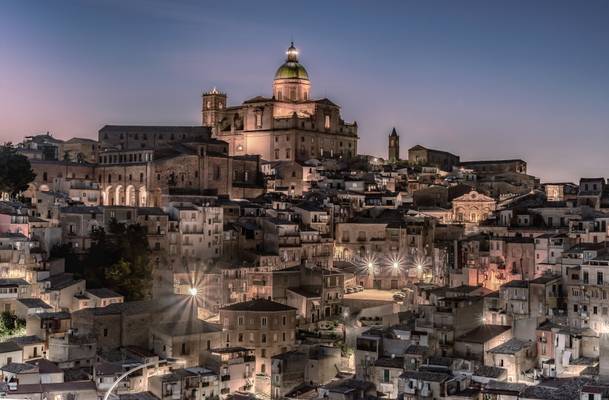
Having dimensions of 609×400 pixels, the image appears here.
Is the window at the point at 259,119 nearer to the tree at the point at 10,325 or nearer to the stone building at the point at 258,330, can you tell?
the stone building at the point at 258,330

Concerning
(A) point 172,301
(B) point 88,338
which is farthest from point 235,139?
(B) point 88,338

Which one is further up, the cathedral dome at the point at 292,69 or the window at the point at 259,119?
the cathedral dome at the point at 292,69

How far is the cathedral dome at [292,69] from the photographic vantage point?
54628 millimetres

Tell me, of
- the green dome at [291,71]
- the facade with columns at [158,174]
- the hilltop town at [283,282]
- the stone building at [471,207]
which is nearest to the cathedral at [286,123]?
the green dome at [291,71]

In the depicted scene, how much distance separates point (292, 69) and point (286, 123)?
5.19m

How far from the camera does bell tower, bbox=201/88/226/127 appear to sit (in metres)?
54.7

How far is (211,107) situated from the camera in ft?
180

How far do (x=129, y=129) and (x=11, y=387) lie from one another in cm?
2847

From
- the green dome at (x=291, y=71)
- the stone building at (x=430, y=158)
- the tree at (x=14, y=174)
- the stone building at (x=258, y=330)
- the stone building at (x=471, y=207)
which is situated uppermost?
the green dome at (x=291, y=71)

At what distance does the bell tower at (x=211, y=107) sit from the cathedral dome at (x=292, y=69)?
3.64 metres

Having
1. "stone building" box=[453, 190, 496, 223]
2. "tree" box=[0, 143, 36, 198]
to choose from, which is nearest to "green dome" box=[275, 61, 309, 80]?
"stone building" box=[453, 190, 496, 223]

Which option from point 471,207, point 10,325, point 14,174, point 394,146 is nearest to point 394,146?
point 394,146

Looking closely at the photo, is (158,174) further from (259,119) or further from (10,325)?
(10,325)

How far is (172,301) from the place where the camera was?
28.6m
